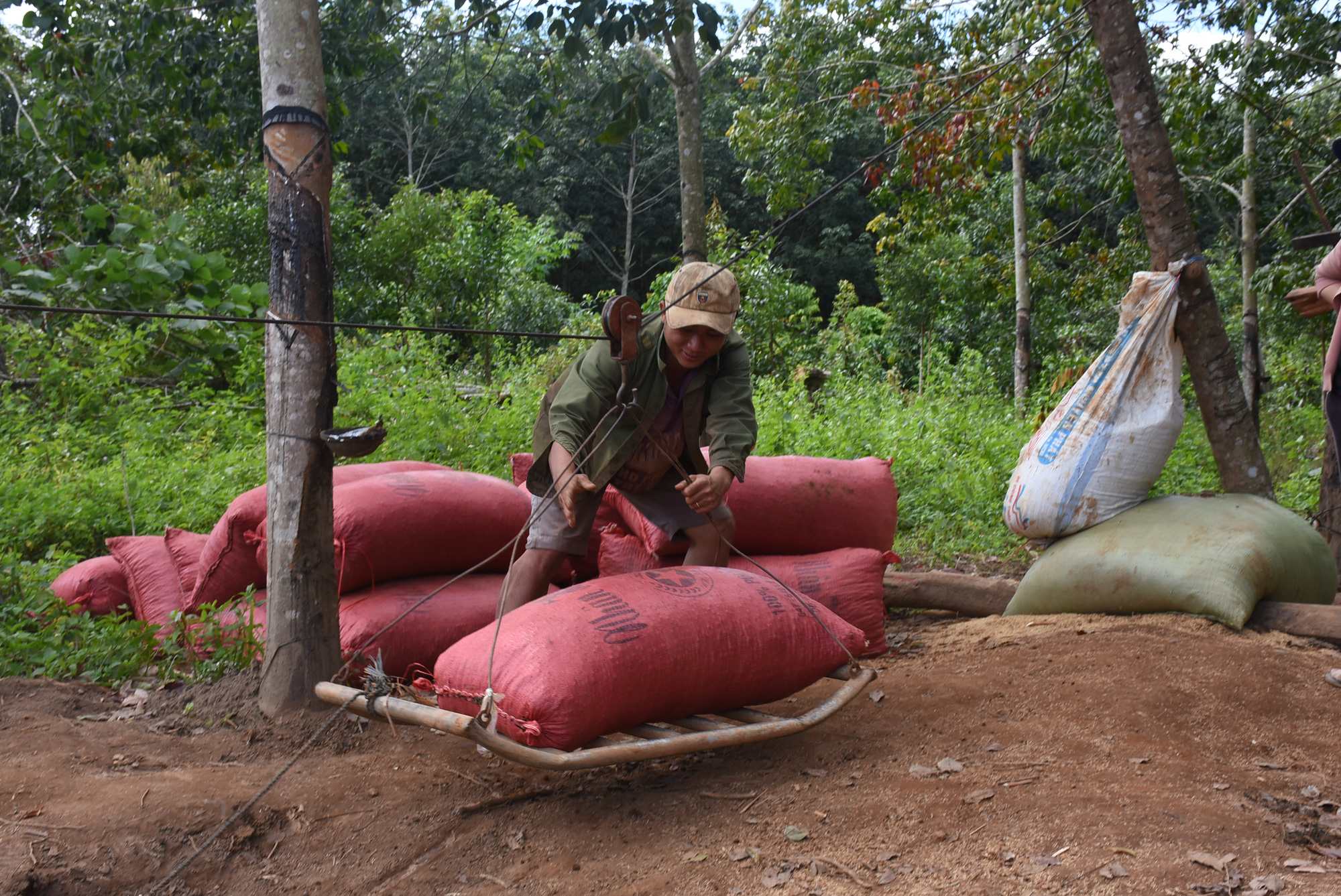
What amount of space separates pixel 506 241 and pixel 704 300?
1157cm

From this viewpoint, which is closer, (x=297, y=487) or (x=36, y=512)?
(x=297, y=487)

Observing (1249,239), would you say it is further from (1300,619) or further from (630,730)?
(630,730)

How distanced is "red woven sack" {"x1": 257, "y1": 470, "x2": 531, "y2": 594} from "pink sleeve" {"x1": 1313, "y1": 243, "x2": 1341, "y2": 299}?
9.03ft

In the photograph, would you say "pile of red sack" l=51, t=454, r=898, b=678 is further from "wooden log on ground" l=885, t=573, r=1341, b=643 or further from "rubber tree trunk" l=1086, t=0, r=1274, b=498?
"rubber tree trunk" l=1086, t=0, r=1274, b=498

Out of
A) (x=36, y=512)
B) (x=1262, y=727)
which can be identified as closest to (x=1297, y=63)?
(x=1262, y=727)

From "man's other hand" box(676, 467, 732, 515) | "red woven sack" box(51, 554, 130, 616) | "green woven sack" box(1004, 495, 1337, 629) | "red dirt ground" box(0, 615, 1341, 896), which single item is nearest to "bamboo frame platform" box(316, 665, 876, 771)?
"red dirt ground" box(0, 615, 1341, 896)

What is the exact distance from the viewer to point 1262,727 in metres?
2.39

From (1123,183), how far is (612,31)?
17.6 feet

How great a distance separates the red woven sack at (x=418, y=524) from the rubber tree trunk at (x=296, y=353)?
42 cm

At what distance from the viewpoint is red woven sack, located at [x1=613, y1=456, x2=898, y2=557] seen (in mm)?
3627

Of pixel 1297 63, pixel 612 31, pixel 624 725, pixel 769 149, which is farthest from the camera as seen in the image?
pixel 769 149

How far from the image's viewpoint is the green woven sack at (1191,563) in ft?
10.2

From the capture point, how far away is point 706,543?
3035 mm

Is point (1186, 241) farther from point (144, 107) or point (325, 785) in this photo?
point (144, 107)
